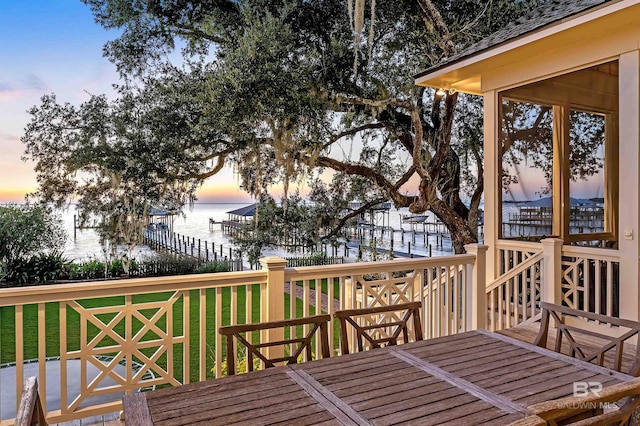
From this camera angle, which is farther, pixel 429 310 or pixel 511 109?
pixel 511 109

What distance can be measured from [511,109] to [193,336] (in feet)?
21.0

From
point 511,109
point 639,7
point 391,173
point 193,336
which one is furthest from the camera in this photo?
point 391,173

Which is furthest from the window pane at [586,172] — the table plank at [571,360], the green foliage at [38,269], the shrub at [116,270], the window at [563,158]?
the green foliage at [38,269]

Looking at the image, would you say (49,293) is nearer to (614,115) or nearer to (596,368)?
(596,368)

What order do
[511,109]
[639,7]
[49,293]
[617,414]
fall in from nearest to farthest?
1. [617,414]
2. [49,293]
3. [639,7]
4. [511,109]

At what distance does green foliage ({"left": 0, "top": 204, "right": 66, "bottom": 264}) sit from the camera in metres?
8.53

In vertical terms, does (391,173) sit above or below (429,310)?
above

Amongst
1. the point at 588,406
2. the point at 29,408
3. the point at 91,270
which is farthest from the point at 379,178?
the point at 29,408

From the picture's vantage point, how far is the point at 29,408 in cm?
109

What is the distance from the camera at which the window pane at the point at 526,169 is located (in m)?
4.49

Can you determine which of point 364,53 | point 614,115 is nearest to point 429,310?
point 614,115

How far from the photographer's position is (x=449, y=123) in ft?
25.8

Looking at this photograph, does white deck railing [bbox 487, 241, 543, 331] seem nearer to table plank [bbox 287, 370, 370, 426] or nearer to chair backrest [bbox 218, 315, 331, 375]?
chair backrest [bbox 218, 315, 331, 375]

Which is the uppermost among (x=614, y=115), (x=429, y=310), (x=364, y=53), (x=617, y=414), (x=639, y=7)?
(x=364, y=53)
